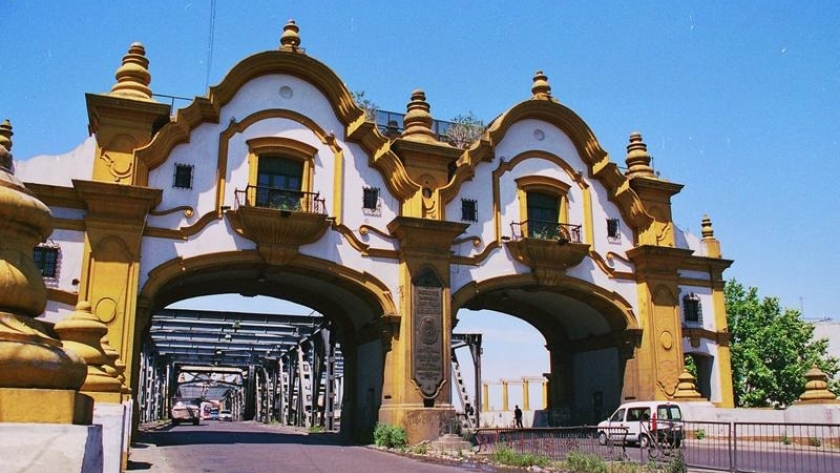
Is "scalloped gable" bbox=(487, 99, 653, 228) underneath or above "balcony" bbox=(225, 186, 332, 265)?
above

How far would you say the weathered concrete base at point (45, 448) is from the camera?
181 inches

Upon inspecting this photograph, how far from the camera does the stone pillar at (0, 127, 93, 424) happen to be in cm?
481

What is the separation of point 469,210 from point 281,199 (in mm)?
6984

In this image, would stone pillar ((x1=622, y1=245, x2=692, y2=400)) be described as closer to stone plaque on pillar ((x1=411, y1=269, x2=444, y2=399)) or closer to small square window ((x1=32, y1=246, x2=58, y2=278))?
stone plaque on pillar ((x1=411, y1=269, x2=444, y2=399))

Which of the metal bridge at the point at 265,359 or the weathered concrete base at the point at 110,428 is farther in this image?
the metal bridge at the point at 265,359

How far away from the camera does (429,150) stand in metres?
27.0

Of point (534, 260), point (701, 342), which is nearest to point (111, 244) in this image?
point (534, 260)

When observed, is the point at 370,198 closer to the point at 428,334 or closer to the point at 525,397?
the point at 428,334

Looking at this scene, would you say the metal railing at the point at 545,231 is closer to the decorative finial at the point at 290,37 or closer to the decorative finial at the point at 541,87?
the decorative finial at the point at 541,87

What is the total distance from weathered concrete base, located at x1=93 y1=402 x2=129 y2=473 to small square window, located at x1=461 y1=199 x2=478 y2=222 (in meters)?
18.6

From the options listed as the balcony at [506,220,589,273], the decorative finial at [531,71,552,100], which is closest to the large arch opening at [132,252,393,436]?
the balcony at [506,220,589,273]

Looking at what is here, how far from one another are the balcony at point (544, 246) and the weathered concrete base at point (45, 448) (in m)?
23.3

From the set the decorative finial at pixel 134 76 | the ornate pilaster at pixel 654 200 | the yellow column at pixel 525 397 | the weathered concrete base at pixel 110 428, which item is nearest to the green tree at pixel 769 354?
the yellow column at pixel 525 397

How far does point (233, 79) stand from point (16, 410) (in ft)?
72.0
